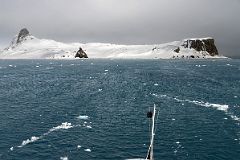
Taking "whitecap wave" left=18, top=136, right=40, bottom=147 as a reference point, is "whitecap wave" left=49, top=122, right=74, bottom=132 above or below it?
above

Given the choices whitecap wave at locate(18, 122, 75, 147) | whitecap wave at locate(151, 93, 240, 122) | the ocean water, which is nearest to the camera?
the ocean water

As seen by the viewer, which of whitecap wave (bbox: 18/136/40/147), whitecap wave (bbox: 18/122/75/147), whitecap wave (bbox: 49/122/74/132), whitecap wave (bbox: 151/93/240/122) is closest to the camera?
whitecap wave (bbox: 18/136/40/147)

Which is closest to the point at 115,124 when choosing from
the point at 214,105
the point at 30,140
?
the point at 30,140

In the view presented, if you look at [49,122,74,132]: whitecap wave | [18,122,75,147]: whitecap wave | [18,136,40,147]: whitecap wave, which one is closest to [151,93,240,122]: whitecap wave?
[49,122,74,132]: whitecap wave

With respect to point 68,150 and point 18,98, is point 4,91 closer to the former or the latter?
point 18,98

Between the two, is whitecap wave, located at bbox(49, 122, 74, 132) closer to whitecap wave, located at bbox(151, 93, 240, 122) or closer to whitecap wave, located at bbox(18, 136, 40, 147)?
whitecap wave, located at bbox(18, 136, 40, 147)

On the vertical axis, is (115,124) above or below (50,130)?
below

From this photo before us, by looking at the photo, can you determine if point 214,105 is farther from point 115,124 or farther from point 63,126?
point 63,126

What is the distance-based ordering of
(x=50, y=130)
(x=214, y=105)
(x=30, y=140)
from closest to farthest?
(x=30, y=140) → (x=50, y=130) → (x=214, y=105)

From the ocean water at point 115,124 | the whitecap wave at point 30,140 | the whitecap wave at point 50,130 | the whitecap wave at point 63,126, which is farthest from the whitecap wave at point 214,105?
the whitecap wave at point 30,140

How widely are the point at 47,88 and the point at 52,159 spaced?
78.8 metres

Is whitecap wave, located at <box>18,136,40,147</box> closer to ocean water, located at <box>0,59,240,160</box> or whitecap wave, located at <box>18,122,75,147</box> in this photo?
whitecap wave, located at <box>18,122,75,147</box>

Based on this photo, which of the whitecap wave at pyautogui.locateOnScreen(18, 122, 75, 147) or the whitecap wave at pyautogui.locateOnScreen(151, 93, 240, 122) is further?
the whitecap wave at pyautogui.locateOnScreen(151, 93, 240, 122)

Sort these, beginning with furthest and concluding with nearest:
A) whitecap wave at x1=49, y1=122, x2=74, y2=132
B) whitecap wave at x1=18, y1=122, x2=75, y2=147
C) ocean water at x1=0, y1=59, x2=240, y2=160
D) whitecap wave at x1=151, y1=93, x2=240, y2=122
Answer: whitecap wave at x1=151, y1=93, x2=240, y2=122
whitecap wave at x1=49, y1=122, x2=74, y2=132
whitecap wave at x1=18, y1=122, x2=75, y2=147
ocean water at x1=0, y1=59, x2=240, y2=160
